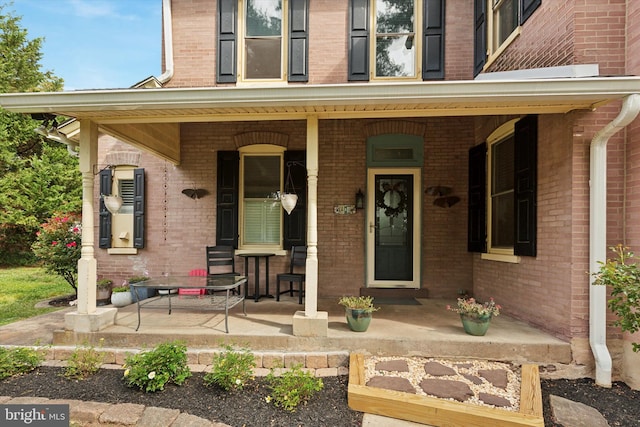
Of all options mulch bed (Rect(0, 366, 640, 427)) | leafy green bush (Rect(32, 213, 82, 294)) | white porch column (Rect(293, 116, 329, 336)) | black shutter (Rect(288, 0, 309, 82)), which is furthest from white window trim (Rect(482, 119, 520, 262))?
leafy green bush (Rect(32, 213, 82, 294))

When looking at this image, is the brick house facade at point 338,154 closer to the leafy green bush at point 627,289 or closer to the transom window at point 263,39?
the transom window at point 263,39

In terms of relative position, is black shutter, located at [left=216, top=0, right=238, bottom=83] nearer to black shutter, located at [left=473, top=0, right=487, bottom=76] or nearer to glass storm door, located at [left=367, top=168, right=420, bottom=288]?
glass storm door, located at [left=367, top=168, right=420, bottom=288]

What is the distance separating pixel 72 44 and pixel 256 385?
1825 cm

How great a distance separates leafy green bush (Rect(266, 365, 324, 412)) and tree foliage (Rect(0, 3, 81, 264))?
13320mm

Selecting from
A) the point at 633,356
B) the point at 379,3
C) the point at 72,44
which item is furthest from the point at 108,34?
the point at 633,356

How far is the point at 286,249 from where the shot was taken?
5750 millimetres

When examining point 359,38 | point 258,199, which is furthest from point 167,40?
point 359,38

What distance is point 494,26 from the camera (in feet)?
16.4

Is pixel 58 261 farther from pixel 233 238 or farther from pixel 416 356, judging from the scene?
pixel 416 356

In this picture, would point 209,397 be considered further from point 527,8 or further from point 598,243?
point 527,8

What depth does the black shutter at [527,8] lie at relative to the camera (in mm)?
3904

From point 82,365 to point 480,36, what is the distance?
21.6 feet

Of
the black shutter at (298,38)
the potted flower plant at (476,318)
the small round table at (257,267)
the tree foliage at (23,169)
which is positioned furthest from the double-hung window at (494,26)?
the tree foliage at (23,169)

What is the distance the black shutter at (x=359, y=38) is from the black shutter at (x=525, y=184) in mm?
2641
